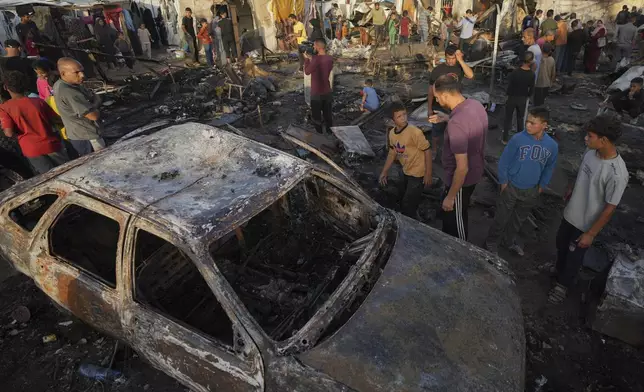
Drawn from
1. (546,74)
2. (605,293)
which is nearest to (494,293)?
(605,293)

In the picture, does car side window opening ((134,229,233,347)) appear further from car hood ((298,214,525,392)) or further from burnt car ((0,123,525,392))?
car hood ((298,214,525,392))

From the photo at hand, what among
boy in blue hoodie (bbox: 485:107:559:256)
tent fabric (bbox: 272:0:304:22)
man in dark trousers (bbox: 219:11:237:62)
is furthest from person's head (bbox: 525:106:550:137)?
tent fabric (bbox: 272:0:304:22)

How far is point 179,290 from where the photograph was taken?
3598 mm

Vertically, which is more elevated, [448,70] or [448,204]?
[448,70]

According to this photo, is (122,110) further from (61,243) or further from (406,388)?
(406,388)

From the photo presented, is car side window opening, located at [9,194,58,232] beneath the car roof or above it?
beneath

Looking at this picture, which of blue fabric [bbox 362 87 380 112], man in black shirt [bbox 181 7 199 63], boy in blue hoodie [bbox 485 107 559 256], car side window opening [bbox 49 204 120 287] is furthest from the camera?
man in black shirt [bbox 181 7 199 63]

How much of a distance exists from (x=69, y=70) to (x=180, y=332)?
3.87m

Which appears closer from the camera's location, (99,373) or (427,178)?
(99,373)

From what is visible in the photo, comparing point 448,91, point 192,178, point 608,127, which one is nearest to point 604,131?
point 608,127

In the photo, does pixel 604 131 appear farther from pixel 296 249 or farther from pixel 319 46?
pixel 319 46

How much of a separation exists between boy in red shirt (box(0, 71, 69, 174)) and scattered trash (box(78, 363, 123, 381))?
3.10m

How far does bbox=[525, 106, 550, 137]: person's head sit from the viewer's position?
368 centimetres

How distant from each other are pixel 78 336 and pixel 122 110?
762 cm
